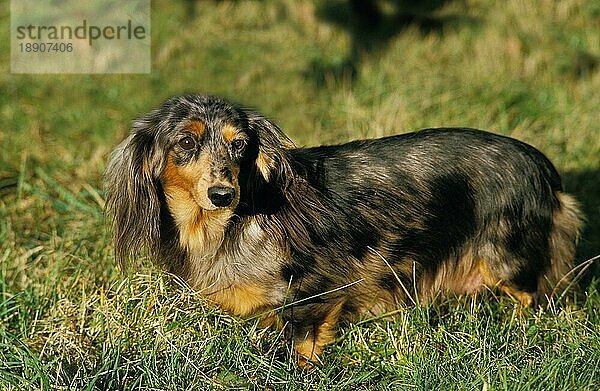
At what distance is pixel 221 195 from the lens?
3607 millimetres

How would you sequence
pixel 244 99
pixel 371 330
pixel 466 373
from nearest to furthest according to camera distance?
pixel 466 373, pixel 371 330, pixel 244 99

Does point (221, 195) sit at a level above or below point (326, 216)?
above

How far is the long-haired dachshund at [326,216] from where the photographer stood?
3.95 metres

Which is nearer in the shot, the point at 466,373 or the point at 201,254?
the point at 466,373

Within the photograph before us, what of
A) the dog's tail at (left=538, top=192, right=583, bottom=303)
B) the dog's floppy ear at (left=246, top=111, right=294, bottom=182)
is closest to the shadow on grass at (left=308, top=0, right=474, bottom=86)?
the dog's tail at (left=538, top=192, right=583, bottom=303)

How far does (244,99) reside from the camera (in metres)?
8.39

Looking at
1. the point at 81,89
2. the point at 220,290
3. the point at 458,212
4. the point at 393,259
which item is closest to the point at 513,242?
the point at 458,212

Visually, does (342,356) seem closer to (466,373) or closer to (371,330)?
(371,330)

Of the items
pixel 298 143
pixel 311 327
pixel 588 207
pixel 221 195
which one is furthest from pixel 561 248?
pixel 298 143

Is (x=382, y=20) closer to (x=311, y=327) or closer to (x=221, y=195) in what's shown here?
(x=311, y=327)

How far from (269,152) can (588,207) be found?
2718mm

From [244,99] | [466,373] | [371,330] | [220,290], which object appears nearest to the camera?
[466,373]

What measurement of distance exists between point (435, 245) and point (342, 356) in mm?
754

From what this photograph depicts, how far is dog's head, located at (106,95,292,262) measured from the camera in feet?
12.5
